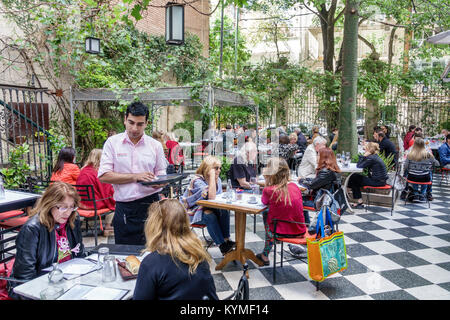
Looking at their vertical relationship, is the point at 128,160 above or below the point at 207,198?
above

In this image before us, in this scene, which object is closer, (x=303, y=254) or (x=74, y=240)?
(x=74, y=240)

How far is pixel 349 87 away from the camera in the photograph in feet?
26.5

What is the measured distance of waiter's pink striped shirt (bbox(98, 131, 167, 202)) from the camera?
2.94 m

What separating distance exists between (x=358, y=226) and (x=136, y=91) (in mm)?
4963

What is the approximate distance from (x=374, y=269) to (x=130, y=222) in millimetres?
2963

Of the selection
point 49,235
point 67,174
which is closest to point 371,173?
point 67,174

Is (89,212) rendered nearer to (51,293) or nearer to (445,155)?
(51,293)

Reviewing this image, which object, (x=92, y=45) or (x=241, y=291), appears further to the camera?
(x=92, y=45)

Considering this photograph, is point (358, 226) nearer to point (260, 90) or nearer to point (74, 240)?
point (74, 240)

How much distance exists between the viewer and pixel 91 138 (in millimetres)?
8930

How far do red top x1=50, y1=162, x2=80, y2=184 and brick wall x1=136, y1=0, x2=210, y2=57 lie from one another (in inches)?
322

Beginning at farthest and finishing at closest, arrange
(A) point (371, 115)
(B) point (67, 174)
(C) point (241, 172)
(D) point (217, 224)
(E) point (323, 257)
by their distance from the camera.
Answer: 1. (A) point (371, 115)
2. (C) point (241, 172)
3. (B) point (67, 174)
4. (D) point (217, 224)
5. (E) point (323, 257)

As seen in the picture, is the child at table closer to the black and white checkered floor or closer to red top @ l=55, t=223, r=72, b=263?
the black and white checkered floor
